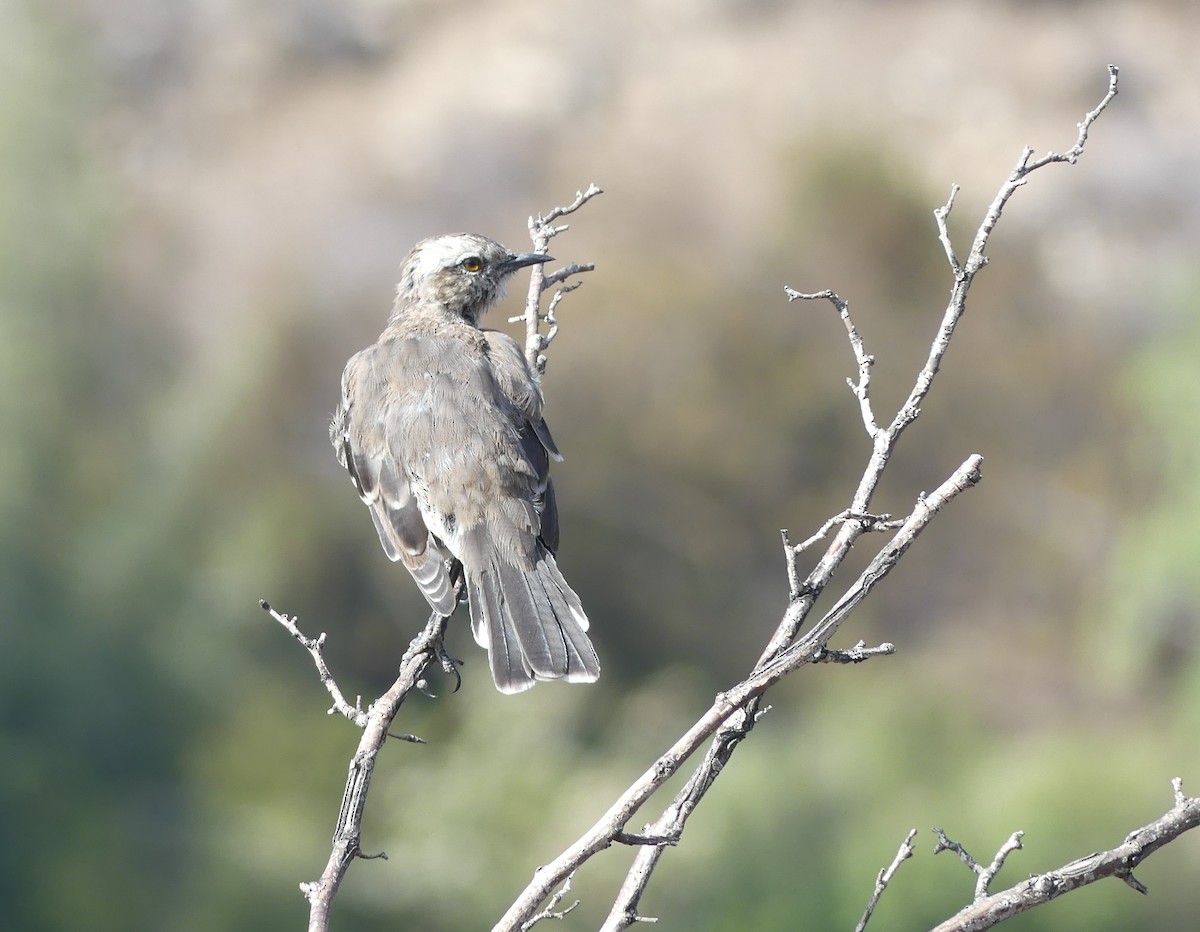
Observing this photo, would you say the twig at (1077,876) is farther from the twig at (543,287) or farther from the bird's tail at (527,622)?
the twig at (543,287)

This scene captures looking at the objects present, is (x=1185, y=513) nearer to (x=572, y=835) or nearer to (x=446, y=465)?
(x=572, y=835)

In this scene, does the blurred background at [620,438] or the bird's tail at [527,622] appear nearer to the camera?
the bird's tail at [527,622]

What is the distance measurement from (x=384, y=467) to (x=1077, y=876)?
2838 millimetres

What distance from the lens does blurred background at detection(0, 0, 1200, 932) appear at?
1119 cm

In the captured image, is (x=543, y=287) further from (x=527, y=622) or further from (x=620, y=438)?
(x=620, y=438)

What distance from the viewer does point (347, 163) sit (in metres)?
19.5

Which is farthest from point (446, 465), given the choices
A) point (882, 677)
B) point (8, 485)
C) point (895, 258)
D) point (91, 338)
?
point (895, 258)

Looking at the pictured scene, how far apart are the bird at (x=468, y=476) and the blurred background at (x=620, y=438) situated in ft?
19.2

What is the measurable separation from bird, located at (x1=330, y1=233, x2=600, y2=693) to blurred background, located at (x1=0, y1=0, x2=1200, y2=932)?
584 centimetres

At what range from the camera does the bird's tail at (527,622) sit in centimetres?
369

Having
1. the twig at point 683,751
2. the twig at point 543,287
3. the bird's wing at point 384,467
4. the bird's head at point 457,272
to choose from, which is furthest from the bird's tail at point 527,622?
the bird's head at point 457,272

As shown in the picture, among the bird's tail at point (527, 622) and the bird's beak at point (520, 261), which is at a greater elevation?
the bird's beak at point (520, 261)

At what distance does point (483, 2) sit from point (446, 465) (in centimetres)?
1837

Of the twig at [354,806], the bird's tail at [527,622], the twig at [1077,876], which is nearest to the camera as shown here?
the twig at [1077,876]
